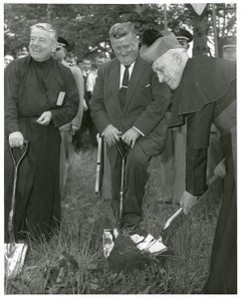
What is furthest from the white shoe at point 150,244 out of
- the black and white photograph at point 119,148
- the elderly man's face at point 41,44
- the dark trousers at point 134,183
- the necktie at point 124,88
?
the elderly man's face at point 41,44

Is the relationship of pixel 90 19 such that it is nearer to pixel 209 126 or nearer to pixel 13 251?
pixel 209 126

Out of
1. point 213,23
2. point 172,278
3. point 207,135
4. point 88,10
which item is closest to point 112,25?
point 88,10

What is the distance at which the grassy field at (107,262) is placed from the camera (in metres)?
3.40

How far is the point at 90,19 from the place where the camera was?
12.5 ft

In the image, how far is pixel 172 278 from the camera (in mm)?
3471

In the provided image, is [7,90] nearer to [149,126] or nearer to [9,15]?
[9,15]

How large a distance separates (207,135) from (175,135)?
6.68 ft

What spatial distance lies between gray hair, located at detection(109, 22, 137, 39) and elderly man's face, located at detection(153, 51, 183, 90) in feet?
2.20

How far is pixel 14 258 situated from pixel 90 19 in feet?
5.62

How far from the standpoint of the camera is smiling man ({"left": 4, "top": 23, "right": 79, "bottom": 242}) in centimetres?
385

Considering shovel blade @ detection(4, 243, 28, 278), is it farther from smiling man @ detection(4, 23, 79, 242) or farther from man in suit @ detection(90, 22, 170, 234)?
man in suit @ detection(90, 22, 170, 234)

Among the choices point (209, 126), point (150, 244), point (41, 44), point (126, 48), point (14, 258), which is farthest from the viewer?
point (126, 48)

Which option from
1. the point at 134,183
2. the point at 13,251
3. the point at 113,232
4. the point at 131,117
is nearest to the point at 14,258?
the point at 13,251

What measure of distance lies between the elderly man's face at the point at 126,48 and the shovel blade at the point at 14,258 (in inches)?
62.4
